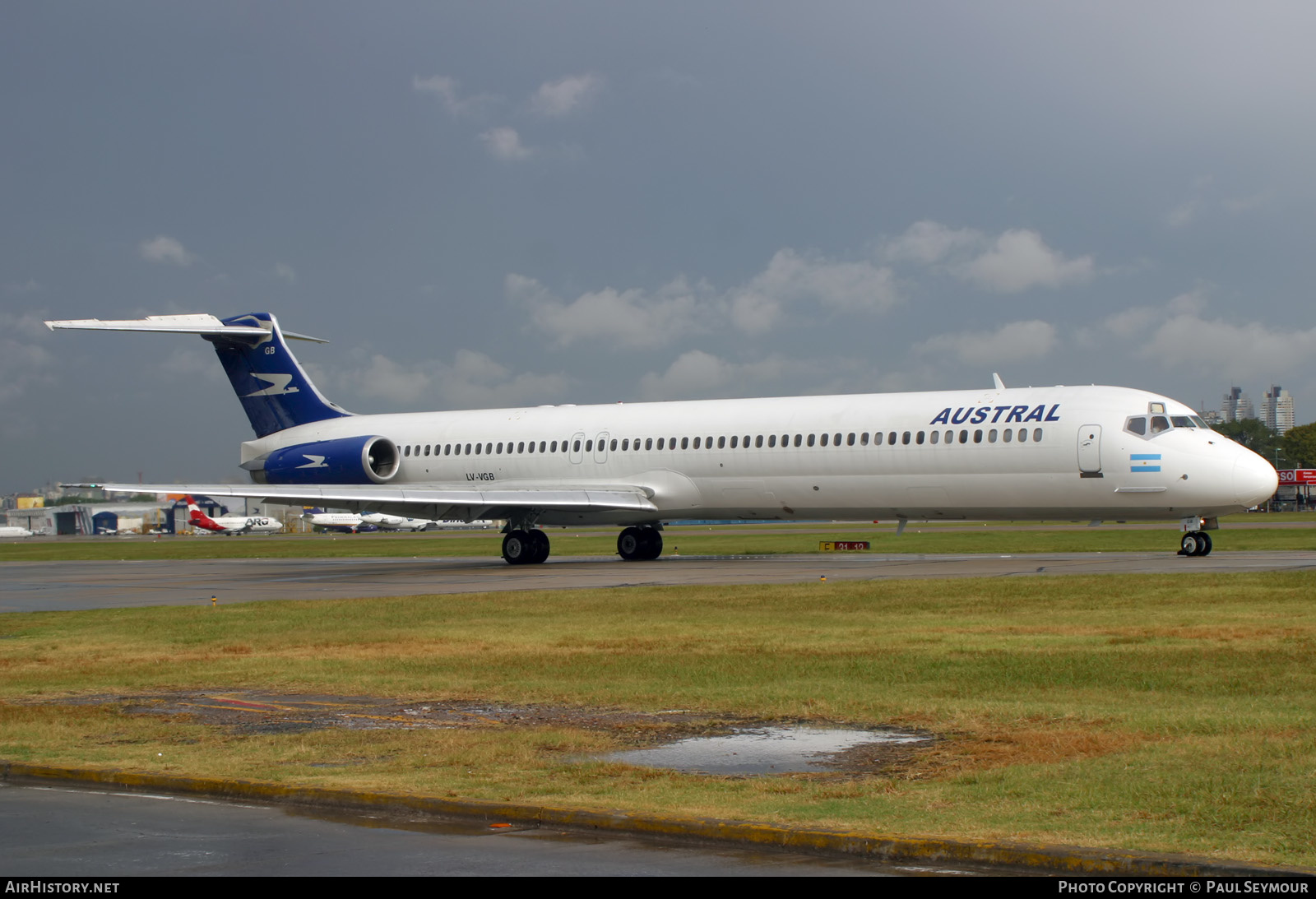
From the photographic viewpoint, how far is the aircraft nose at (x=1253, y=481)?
28.8 metres

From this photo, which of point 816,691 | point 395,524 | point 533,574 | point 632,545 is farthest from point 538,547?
point 395,524

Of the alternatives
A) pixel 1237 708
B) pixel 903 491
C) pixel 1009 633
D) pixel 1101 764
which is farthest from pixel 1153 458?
pixel 1101 764

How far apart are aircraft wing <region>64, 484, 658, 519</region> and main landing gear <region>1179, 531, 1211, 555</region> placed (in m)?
13.7

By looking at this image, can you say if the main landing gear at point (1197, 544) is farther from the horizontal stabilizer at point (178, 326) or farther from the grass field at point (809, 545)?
the horizontal stabilizer at point (178, 326)

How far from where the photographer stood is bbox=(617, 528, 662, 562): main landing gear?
38781 mm

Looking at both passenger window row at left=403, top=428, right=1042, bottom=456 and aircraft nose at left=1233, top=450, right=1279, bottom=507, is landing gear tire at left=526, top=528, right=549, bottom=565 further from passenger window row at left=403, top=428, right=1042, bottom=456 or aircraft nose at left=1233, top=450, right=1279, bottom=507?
aircraft nose at left=1233, top=450, right=1279, bottom=507

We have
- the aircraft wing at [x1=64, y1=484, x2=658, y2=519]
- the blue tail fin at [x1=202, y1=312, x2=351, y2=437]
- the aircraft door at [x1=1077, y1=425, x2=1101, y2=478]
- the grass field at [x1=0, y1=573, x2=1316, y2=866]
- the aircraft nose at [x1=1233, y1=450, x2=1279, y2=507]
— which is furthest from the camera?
the blue tail fin at [x1=202, y1=312, x2=351, y2=437]

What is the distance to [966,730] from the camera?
1025 cm

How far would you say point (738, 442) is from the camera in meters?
35.2

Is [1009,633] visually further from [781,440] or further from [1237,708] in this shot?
[781,440]

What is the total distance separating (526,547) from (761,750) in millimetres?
28486

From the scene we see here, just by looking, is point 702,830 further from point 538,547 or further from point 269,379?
point 269,379

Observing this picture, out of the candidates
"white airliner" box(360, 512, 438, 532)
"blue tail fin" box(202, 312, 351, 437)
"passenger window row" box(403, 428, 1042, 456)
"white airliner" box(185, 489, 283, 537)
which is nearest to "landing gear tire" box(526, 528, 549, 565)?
"passenger window row" box(403, 428, 1042, 456)
